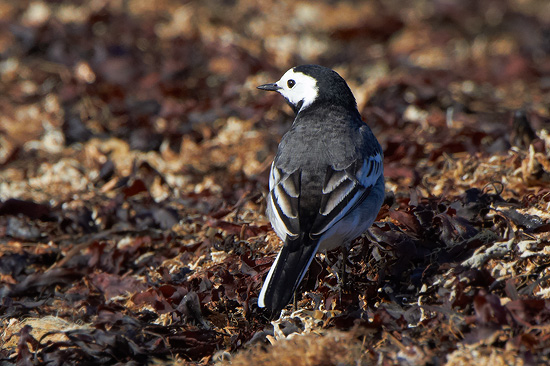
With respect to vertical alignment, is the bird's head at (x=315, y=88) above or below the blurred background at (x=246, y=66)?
above

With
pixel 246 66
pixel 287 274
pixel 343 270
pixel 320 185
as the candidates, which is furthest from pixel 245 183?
pixel 246 66

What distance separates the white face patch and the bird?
3cm

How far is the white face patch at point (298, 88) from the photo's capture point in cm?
564

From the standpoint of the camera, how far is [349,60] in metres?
11.0

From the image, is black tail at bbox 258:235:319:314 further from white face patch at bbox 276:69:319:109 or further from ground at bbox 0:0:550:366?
white face patch at bbox 276:69:319:109

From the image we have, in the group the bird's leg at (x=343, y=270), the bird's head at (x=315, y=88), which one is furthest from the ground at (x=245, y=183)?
the bird's head at (x=315, y=88)

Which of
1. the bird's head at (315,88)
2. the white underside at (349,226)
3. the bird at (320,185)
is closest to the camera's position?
the bird at (320,185)

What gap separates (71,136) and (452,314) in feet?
19.8

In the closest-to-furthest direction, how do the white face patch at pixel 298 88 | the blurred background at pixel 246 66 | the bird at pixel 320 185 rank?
1. the bird at pixel 320 185
2. the white face patch at pixel 298 88
3. the blurred background at pixel 246 66

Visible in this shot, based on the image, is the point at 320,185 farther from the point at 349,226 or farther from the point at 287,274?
the point at 287,274

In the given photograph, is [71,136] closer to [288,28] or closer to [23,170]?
[23,170]

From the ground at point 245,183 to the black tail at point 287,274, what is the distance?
299 millimetres

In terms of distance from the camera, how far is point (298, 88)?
5.82 meters

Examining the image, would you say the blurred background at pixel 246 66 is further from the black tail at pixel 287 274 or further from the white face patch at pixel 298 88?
the black tail at pixel 287 274
